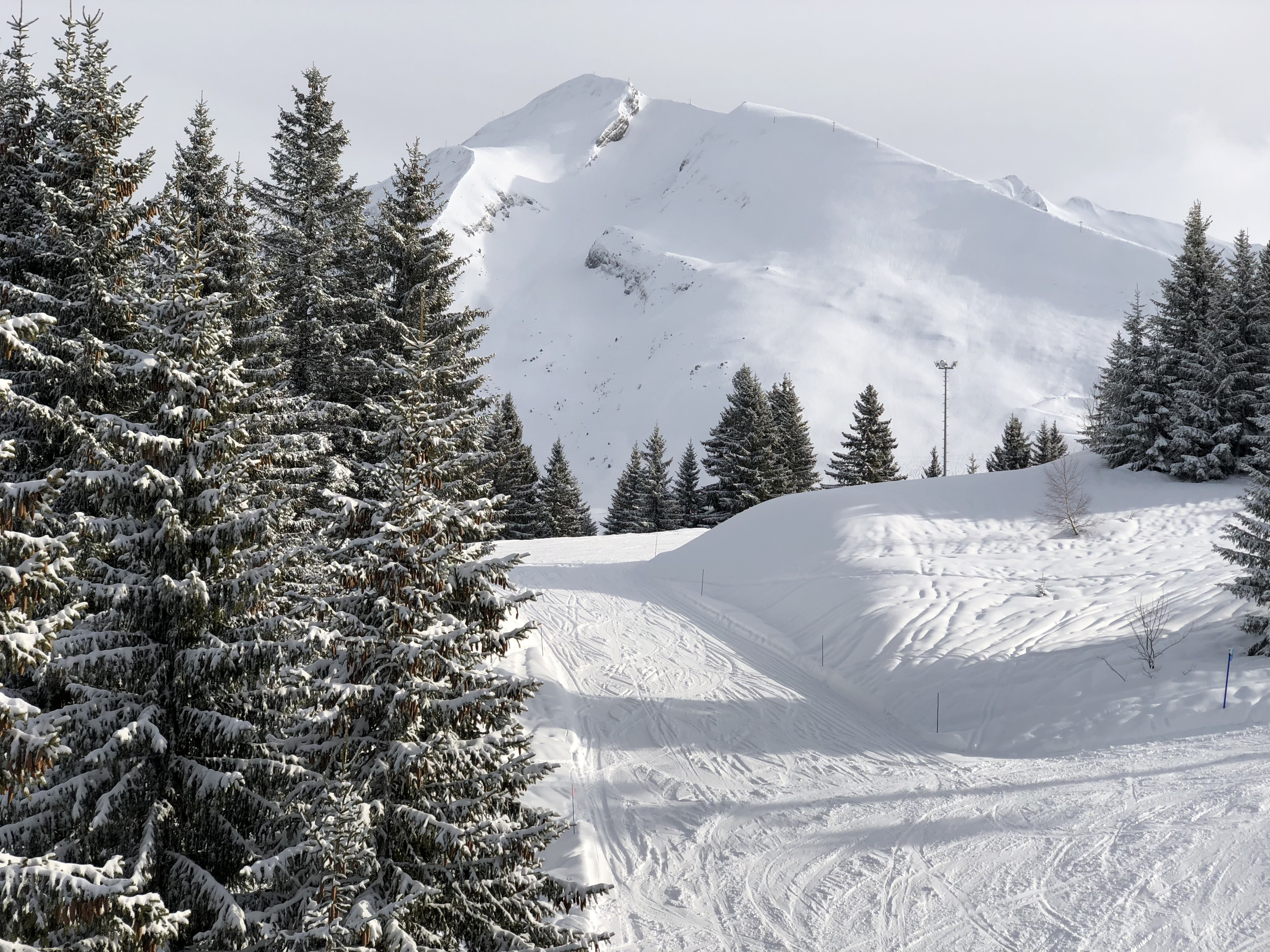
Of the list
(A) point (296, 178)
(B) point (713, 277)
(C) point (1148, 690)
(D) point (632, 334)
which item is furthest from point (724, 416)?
(B) point (713, 277)

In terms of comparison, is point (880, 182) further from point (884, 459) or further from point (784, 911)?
point (784, 911)

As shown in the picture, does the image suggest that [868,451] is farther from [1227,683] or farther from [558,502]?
[1227,683]

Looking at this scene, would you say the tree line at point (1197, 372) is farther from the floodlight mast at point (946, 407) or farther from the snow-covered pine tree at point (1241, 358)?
the floodlight mast at point (946, 407)

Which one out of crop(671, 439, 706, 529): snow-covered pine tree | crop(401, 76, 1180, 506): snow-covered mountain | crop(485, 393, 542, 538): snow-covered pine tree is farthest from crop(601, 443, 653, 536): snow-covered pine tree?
crop(401, 76, 1180, 506): snow-covered mountain

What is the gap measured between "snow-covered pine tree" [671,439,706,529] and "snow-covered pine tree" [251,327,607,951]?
43.8 m

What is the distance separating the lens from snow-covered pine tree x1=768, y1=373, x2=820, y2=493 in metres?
50.2

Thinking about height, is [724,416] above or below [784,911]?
above

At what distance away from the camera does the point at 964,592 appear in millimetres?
21719

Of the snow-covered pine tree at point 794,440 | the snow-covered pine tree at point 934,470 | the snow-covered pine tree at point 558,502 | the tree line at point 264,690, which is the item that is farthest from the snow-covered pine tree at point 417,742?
the snow-covered pine tree at point 934,470

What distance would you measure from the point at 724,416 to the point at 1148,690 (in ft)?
119

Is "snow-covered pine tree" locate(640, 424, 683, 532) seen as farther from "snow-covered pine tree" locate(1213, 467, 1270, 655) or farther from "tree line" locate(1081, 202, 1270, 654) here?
"snow-covered pine tree" locate(1213, 467, 1270, 655)

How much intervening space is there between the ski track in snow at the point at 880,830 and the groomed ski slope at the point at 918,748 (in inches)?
1.7

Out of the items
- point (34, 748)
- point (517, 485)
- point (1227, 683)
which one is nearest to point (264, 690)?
point (34, 748)

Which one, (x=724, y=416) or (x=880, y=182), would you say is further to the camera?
(x=880, y=182)
